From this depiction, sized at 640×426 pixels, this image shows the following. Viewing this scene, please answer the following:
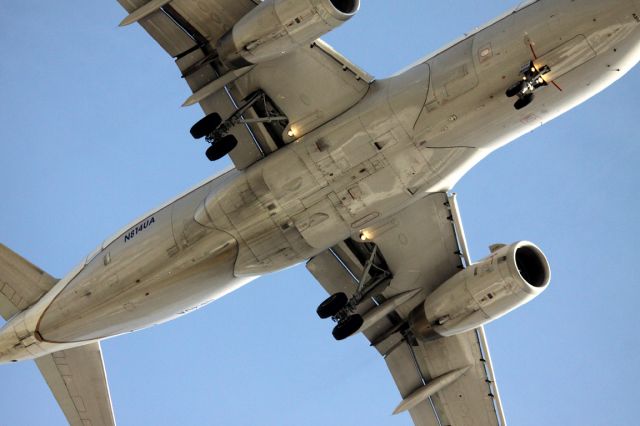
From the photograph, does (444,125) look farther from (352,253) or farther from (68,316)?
(68,316)

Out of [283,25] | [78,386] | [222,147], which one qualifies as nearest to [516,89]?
[283,25]

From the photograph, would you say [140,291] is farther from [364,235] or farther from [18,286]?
[364,235]

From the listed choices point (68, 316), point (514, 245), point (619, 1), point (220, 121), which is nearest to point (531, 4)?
point (619, 1)

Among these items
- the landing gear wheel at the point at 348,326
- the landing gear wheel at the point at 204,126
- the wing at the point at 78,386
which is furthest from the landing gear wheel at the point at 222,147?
the wing at the point at 78,386

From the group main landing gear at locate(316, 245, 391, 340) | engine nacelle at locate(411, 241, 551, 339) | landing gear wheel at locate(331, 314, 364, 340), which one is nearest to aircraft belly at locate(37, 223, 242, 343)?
main landing gear at locate(316, 245, 391, 340)

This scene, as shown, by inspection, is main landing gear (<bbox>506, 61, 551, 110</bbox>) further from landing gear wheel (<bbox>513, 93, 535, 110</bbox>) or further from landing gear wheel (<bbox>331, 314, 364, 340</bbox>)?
landing gear wheel (<bbox>331, 314, 364, 340</bbox>)

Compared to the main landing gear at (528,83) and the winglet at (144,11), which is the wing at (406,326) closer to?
the main landing gear at (528,83)

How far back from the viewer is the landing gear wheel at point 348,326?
25.6 m

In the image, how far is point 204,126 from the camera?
925 inches

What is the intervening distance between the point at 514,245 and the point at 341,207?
524 centimetres

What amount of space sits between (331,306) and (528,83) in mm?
8473

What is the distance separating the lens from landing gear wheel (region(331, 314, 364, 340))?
83.9 ft

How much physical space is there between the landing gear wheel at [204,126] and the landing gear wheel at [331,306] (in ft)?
19.5

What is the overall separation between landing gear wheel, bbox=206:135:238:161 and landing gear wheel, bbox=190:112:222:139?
1.26 ft
